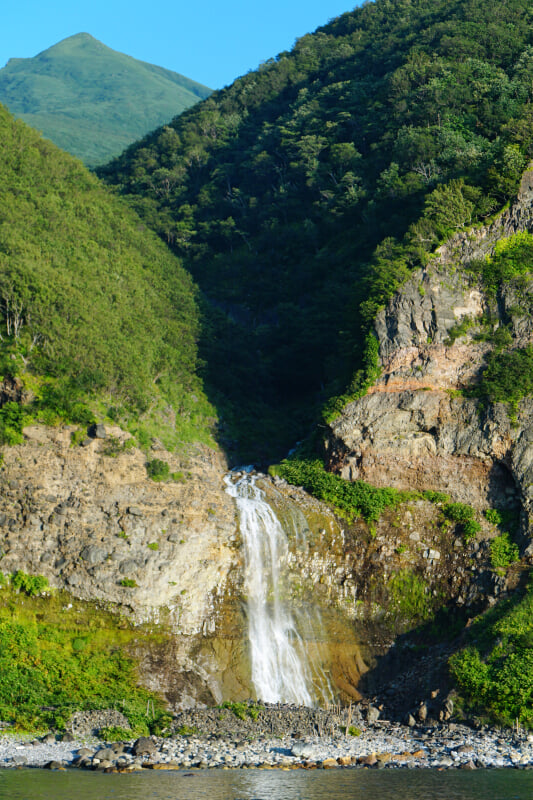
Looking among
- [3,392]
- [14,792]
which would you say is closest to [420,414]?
[3,392]

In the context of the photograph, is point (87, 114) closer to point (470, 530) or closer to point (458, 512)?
point (458, 512)

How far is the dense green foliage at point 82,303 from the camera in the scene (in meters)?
40.2

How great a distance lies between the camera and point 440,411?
41188 millimetres

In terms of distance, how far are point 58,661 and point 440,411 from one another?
22309 millimetres

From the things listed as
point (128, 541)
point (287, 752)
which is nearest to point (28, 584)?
point (128, 541)

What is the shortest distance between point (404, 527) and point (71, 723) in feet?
60.0

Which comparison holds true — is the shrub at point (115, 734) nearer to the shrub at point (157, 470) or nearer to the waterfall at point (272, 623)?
the waterfall at point (272, 623)

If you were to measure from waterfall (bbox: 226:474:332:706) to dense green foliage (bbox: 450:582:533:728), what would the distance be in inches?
247

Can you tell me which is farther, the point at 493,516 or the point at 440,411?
the point at 440,411

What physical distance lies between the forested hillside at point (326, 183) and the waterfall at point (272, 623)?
31.7 ft

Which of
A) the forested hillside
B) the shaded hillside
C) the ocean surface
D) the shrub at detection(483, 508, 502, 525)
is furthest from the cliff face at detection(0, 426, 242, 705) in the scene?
the shaded hillside

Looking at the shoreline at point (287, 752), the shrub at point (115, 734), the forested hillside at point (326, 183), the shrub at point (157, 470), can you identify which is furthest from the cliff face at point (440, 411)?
the shrub at point (115, 734)

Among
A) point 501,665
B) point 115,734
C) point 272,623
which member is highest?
point 501,665

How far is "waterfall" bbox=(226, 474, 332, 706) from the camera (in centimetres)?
3366
